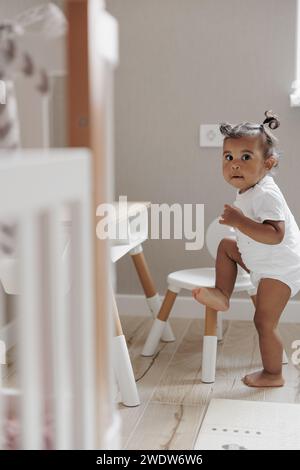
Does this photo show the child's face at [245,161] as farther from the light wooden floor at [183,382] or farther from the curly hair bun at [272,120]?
the light wooden floor at [183,382]

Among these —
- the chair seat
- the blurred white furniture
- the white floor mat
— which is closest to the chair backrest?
the chair seat

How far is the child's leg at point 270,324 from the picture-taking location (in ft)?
6.60

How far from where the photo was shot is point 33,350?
2.73ft

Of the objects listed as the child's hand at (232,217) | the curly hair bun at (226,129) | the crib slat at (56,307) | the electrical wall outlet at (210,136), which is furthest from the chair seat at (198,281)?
the crib slat at (56,307)

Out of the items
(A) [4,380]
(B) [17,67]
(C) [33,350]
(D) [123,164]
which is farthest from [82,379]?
(D) [123,164]

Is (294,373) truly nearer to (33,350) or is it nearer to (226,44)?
(226,44)

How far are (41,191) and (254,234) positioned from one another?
3.89ft

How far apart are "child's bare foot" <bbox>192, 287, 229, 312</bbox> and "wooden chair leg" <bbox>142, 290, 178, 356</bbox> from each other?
0.67ft

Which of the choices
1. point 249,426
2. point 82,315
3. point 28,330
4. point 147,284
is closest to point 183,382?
point 249,426

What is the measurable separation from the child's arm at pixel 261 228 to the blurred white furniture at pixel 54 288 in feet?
3.23

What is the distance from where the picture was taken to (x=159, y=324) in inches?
90.2

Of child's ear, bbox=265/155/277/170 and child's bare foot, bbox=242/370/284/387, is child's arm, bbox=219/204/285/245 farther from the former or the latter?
child's bare foot, bbox=242/370/284/387

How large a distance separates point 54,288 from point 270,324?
1.25 m

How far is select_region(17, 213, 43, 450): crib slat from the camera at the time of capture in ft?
→ 2.64
